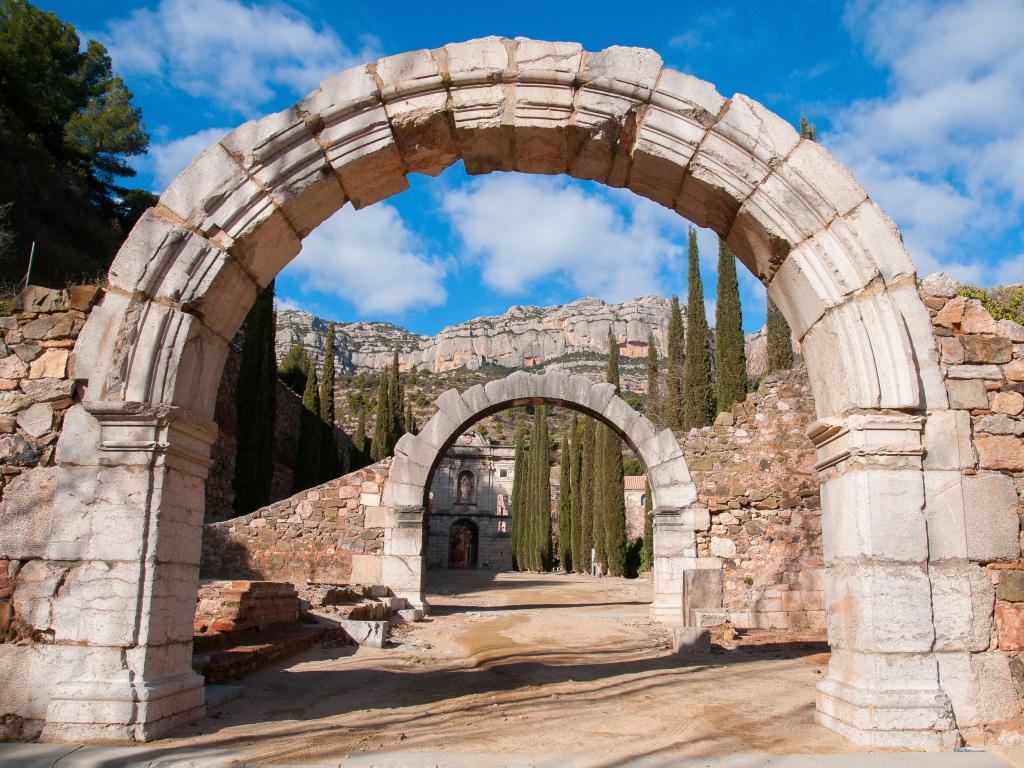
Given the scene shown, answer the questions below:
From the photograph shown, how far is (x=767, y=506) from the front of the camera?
35.3ft

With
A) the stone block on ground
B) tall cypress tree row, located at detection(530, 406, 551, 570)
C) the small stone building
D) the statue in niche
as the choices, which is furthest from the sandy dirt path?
the statue in niche

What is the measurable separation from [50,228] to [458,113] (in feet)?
62.0

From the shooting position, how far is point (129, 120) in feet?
83.0

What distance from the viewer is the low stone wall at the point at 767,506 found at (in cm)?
1017

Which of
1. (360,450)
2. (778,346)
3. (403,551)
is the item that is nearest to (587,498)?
(360,450)

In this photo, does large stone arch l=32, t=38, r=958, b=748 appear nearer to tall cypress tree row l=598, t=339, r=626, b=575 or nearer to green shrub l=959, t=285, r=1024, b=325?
green shrub l=959, t=285, r=1024, b=325

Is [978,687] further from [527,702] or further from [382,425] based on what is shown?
[382,425]

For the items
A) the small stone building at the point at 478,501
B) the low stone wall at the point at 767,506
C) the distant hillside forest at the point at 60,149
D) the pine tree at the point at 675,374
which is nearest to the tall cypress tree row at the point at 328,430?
the distant hillside forest at the point at 60,149

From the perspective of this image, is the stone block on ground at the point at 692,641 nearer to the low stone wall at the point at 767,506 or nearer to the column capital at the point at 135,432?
the low stone wall at the point at 767,506

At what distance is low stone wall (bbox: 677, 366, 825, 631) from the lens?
33.4 feet

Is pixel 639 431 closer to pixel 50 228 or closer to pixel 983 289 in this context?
pixel 983 289

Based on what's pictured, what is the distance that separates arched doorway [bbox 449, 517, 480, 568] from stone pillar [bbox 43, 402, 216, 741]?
43.8 m

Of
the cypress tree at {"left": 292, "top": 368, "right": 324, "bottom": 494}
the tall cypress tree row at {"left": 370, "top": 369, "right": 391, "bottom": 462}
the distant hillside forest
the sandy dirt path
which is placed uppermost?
the distant hillside forest

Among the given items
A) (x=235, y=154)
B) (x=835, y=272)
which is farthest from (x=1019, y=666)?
(x=235, y=154)
